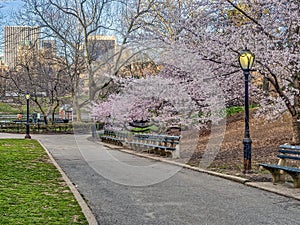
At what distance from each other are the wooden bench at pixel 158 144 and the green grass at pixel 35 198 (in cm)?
501

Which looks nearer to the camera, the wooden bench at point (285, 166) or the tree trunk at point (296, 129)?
the wooden bench at point (285, 166)

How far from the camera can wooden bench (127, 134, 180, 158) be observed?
15.2 metres

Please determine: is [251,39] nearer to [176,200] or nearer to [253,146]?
[253,146]

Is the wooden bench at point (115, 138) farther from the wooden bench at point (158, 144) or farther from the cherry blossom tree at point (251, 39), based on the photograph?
the cherry blossom tree at point (251, 39)

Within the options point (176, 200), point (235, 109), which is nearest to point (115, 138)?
point (235, 109)

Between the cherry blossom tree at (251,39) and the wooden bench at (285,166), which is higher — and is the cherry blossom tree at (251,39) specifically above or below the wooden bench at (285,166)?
above

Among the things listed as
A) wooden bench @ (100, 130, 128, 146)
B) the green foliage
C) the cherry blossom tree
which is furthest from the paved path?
the green foliage

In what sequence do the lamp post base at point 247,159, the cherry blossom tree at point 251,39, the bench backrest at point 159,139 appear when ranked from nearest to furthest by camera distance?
the lamp post base at point 247,159, the cherry blossom tree at point 251,39, the bench backrest at point 159,139

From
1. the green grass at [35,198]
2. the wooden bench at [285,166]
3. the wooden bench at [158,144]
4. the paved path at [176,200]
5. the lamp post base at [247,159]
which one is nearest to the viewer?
the green grass at [35,198]

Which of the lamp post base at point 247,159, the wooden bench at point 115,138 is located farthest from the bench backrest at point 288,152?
the wooden bench at point 115,138

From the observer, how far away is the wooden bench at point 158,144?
15.2 m

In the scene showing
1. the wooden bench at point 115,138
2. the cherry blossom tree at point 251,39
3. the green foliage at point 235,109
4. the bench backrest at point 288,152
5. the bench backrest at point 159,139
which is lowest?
the wooden bench at point 115,138

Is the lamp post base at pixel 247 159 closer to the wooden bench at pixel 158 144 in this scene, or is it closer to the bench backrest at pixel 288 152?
the bench backrest at pixel 288 152

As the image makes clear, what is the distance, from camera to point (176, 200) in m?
7.52
